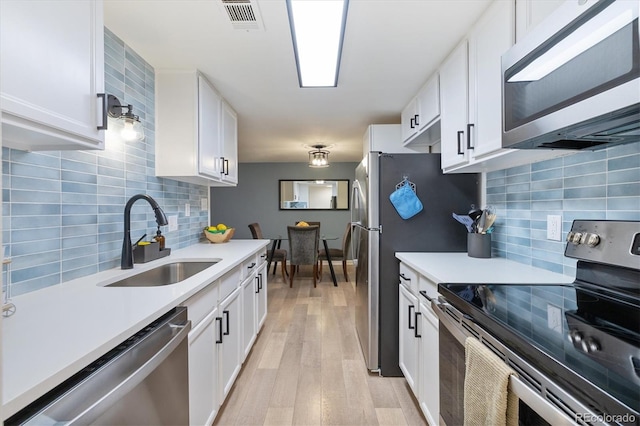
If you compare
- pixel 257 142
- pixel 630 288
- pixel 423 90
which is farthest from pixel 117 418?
pixel 257 142

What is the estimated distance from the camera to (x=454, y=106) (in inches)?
70.0

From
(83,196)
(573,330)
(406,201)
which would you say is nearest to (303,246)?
(406,201)

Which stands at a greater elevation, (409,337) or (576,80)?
(576,80)

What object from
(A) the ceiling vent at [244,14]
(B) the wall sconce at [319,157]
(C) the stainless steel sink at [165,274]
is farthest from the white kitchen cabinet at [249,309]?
(B) the wall sconce at [319,157]

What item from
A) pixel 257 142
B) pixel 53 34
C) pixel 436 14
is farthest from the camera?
pixel 257 142

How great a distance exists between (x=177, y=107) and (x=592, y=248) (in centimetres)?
240

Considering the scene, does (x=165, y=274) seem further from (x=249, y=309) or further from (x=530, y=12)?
(x=530, y=12)

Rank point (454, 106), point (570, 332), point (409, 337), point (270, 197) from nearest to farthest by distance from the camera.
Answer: point (570, 332), point (454, 106), point (409, 337), point (270, 197)

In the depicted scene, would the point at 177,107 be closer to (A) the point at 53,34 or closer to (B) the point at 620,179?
(A) the point at 53,34

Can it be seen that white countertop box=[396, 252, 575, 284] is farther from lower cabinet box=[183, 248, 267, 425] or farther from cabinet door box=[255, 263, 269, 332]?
cabinet door box=[255, 263, 269, 332]

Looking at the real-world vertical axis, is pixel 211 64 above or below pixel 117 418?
above

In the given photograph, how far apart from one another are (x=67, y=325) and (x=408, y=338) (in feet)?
5.63

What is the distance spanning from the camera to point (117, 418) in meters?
0.78

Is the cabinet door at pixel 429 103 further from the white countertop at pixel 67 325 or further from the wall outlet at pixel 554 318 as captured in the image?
the white countertop at pixel 67 325
